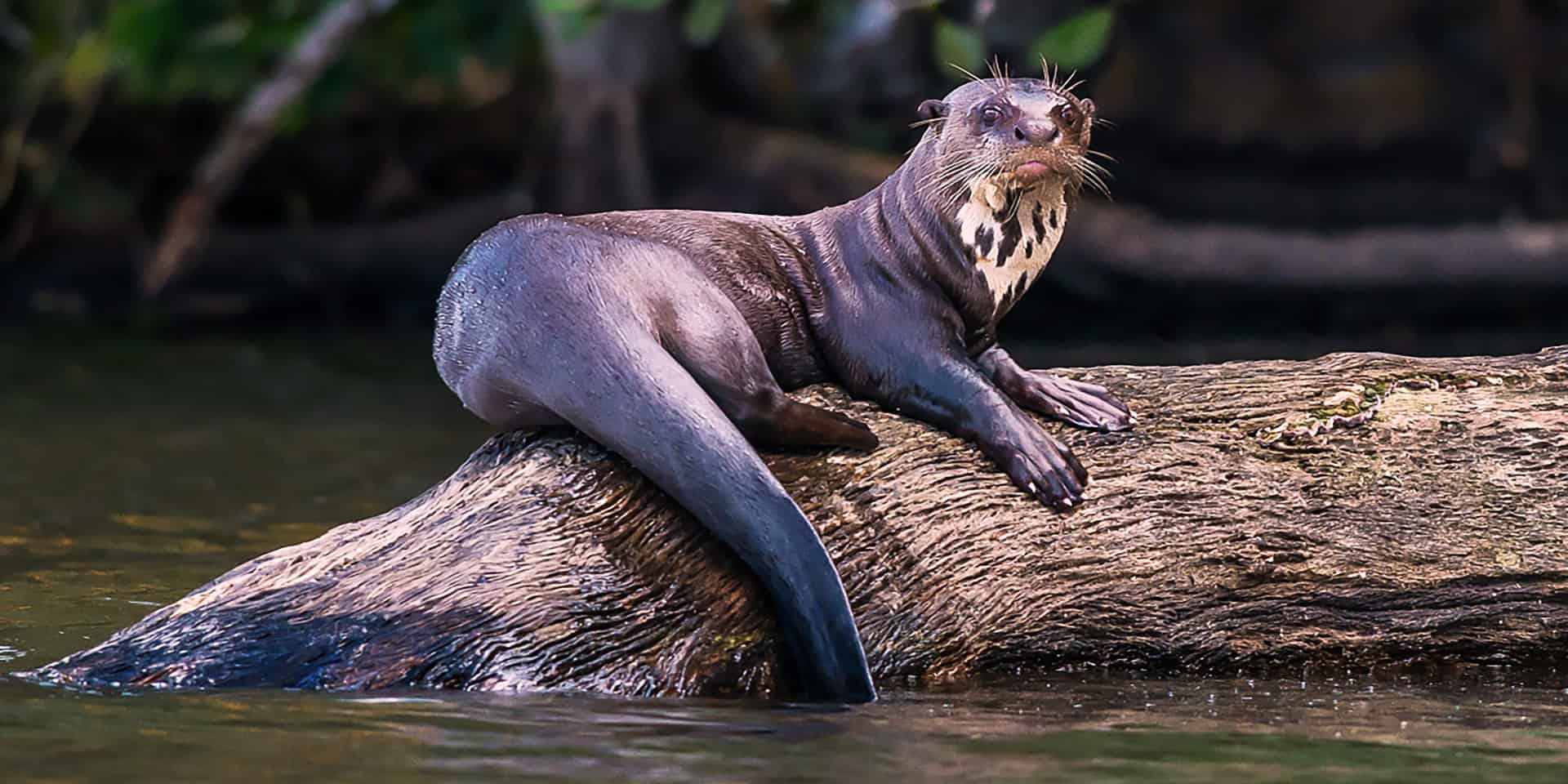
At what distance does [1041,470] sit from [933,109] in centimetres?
79

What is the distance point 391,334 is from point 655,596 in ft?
27.1

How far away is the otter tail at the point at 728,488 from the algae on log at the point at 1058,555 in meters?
0.12

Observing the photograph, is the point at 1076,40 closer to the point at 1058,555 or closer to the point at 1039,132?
the point at 1039,132

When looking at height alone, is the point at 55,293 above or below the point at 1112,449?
above


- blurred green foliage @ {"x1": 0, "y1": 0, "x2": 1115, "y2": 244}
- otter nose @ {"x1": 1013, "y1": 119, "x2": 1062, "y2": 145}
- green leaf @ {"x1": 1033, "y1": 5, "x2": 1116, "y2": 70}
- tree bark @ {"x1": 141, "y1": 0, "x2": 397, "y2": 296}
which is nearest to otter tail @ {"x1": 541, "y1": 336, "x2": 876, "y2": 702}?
otter nose @ {"x1": 1013, "y1": 119, "x2": 1062, "y2": 145}

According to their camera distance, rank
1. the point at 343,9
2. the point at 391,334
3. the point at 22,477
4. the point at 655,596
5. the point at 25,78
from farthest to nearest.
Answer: the point at 25,78 < the point at 391,334 < the point at 343,9 < the point at 22,477 < the point at 655,596

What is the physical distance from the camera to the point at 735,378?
3896 millimetres

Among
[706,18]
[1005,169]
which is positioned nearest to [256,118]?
[706,18]

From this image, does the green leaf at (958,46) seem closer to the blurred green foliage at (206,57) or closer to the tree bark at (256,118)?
the blurred green foliage at (206,57)

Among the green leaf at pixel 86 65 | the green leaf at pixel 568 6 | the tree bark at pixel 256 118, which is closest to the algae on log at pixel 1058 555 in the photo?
the green leaf at pixel 568 6

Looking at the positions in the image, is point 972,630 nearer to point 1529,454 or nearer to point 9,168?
point 1529,454

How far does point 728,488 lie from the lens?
3697 mm

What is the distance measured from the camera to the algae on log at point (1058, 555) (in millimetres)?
3771

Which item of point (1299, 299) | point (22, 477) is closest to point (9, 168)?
point (22, 477)
